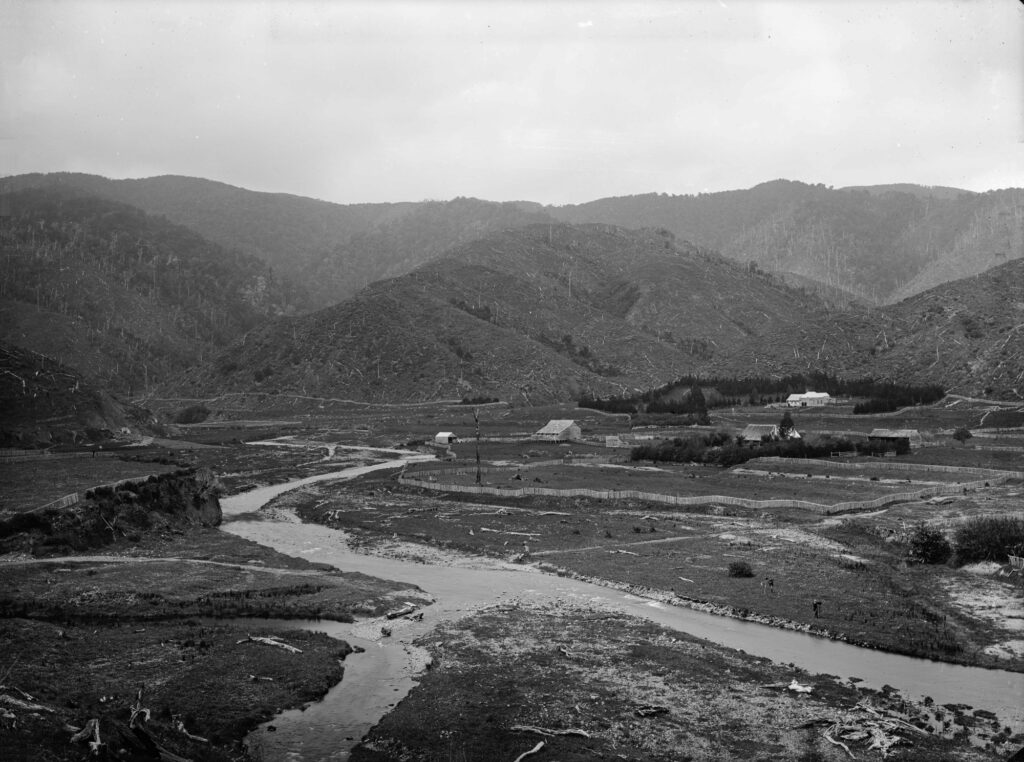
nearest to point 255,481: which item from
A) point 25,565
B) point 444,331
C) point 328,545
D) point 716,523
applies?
point 328,545

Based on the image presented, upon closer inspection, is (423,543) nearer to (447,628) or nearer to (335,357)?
(447,628)

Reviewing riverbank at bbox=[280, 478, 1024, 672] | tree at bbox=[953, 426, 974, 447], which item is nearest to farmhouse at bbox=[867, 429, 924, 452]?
tree at bbox=[953, 426, 974, 447]

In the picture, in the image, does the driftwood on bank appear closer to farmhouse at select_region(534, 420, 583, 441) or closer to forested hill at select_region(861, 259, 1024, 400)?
farmhouse at select_region(534, 420, 583, 441)

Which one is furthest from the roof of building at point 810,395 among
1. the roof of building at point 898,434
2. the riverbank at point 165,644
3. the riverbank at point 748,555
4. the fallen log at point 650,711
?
the fallen log at point 650,711

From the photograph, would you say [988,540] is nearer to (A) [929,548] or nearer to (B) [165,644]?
(A) [929,548]

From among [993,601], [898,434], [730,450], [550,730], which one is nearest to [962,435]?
[898,434]
